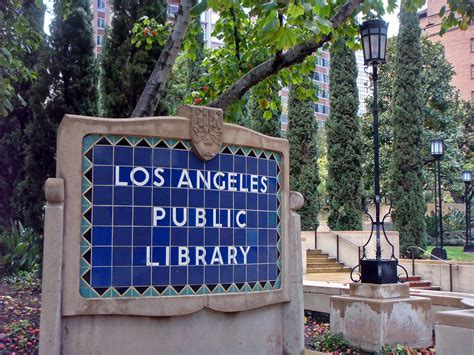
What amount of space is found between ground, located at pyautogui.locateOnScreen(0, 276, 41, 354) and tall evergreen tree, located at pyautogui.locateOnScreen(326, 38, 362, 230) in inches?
618

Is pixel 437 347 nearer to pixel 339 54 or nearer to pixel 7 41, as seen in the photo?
pixel 7 41

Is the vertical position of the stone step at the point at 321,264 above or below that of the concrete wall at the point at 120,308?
below

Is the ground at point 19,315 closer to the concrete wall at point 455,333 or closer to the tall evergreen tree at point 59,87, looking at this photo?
the tall evergreen tree at point 59,87

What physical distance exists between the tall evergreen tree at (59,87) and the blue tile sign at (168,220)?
23.8 ft

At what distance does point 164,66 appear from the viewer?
8234mm

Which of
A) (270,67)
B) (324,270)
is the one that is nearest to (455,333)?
(270,67)

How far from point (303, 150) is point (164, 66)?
19.9 m

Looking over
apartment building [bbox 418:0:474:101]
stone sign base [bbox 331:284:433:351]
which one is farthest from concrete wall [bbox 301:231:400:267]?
apartment building [bbox 418:0:474:101]

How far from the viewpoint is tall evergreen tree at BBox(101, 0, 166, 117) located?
11.3 metres

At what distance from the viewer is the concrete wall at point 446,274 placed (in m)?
15.1

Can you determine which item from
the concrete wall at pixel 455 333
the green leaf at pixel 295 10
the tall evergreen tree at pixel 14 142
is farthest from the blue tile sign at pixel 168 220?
the tall evergreen tree at pixel 14 142

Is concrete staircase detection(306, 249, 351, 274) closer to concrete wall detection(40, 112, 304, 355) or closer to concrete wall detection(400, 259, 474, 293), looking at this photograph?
concrete wall detection(400, 259, 474, 293)

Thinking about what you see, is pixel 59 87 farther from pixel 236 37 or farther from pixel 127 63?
pixel 236 37

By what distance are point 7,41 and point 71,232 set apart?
6.29m
